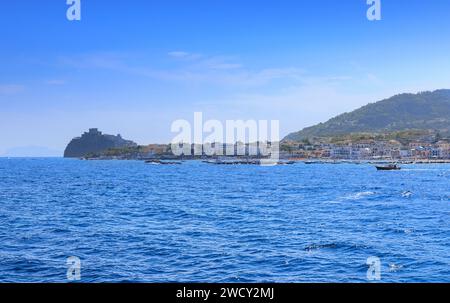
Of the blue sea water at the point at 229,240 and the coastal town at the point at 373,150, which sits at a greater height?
the coastal town at the point at 373,150

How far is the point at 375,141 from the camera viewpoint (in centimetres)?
17588

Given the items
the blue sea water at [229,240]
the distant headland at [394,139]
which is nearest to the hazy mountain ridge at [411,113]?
the distant headland at [394,139]

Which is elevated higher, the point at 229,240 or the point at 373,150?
the point at 373,150

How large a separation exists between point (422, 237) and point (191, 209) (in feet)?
61.7

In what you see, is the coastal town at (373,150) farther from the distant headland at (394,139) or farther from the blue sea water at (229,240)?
the blue sea water at (229,240)

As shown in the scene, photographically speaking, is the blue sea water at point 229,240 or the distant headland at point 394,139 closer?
the blue sea water at point 229,240

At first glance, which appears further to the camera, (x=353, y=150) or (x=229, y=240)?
(x=353, y=150)

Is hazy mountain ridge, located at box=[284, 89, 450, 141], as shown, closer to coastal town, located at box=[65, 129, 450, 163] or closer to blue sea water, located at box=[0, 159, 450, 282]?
coastal town, located at box=[65, 129, 450, 163]

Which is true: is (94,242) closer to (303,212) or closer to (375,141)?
(303,212)

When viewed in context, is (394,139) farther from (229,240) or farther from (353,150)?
(229,240)

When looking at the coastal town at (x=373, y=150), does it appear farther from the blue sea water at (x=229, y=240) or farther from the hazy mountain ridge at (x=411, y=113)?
the blue sea water at (x=229, y=240)

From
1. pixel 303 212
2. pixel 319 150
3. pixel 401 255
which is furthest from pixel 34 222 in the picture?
pixel 319 150

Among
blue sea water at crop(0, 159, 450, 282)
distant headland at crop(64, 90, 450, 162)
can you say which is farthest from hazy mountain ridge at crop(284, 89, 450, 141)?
blue sea water at crop(0, 159, 450, 282)

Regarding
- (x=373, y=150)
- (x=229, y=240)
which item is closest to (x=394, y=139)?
(x=373, y=150)
